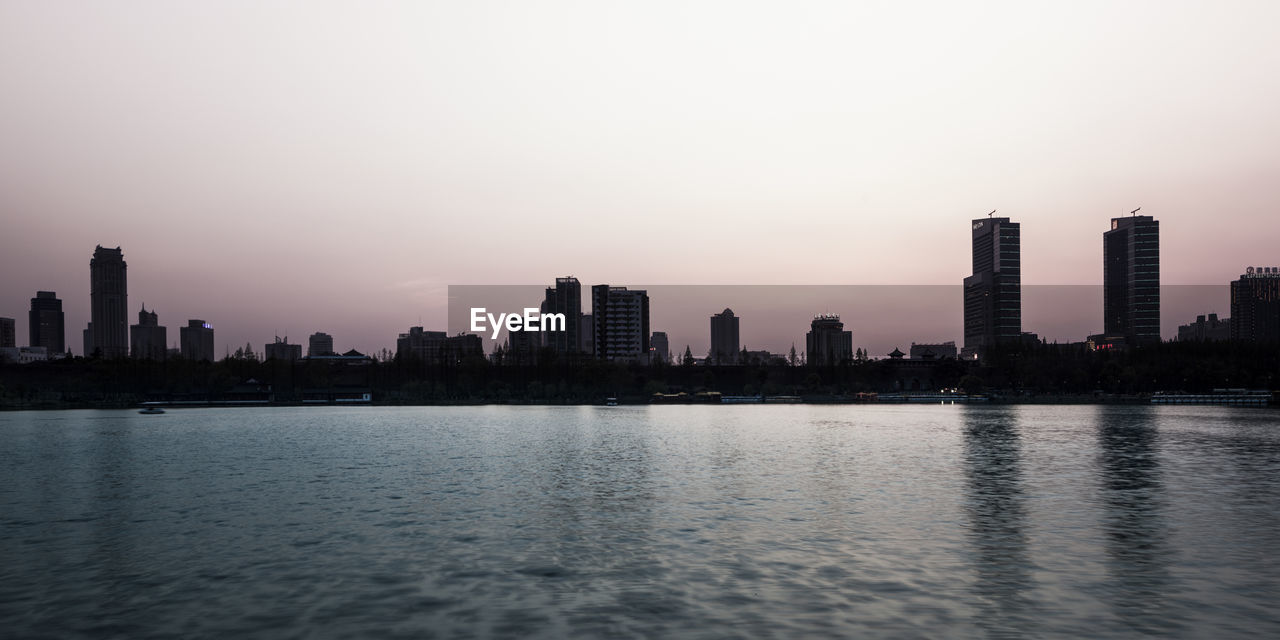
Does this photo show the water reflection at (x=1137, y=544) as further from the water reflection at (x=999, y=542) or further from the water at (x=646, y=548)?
the water reflection at (x=999, y=542)

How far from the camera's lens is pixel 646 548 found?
1233 inches

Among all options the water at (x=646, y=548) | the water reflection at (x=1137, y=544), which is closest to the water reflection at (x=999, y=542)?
the water at (x=646, y=548)

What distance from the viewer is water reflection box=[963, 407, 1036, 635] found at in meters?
22.0

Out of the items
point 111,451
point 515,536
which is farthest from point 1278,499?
point 111,451

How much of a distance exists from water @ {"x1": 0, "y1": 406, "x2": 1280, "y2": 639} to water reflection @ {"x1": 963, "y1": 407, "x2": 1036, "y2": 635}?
128 mm

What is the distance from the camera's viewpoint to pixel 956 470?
59844 millimetres

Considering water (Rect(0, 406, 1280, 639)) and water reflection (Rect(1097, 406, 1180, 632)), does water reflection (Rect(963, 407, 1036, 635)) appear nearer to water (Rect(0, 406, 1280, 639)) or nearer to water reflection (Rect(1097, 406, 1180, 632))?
water (Rect(0, 406, 1280, 639))

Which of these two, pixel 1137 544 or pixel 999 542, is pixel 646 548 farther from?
pixel 1137 544

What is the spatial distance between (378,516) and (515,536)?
9.49 metres

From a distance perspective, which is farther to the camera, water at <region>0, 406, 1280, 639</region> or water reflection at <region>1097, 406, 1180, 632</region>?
water reflection at <region>1097, 406, 1180, 632</region>

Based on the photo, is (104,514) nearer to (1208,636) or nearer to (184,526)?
(184,526)

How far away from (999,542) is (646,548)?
45.4 ft

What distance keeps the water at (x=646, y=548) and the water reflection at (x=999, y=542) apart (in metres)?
0.13

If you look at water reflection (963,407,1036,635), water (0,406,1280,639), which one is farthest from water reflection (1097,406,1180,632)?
water reflection (963,407,1036,635)
